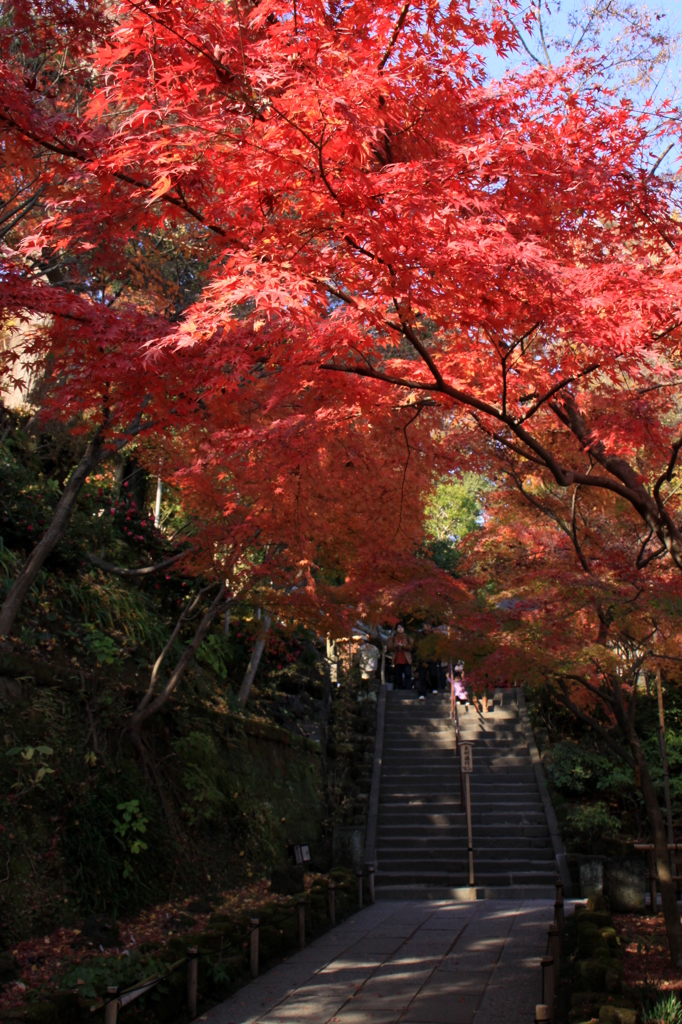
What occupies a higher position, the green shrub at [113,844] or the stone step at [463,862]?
the green shrub at [113,844]

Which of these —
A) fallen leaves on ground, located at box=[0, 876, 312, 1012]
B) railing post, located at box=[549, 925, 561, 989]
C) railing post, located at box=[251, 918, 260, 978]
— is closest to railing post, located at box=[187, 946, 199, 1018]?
fallen leaves on ground, located at box=[0, 876, 312, 1012]

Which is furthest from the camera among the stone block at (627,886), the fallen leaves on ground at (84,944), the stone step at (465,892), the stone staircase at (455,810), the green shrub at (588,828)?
the green shrub at (588,828)

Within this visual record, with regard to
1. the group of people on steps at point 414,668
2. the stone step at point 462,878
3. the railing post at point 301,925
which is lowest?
the stone step at point 462,878

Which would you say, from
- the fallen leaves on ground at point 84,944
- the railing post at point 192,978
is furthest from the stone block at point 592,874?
the railing post at point 192,978

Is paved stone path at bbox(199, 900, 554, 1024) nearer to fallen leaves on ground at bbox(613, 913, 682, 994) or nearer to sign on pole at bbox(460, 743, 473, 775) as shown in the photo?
fallen leaves on ground at bbox(613, 913, 682, 994)

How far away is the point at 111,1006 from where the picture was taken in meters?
4.99

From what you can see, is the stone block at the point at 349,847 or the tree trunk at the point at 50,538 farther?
the stone block at the point at 349,847

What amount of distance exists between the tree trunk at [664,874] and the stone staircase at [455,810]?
10.6 feet

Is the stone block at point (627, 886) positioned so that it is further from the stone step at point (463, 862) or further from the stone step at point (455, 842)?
the stone step at point (455, 842)

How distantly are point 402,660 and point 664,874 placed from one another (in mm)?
13598

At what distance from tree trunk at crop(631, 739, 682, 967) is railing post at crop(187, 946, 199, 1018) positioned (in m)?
4.20

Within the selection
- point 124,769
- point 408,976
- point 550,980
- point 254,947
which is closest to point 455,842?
point 408,976

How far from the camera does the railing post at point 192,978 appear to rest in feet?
21.1

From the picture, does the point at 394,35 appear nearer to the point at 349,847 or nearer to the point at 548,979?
the point at 548,979
